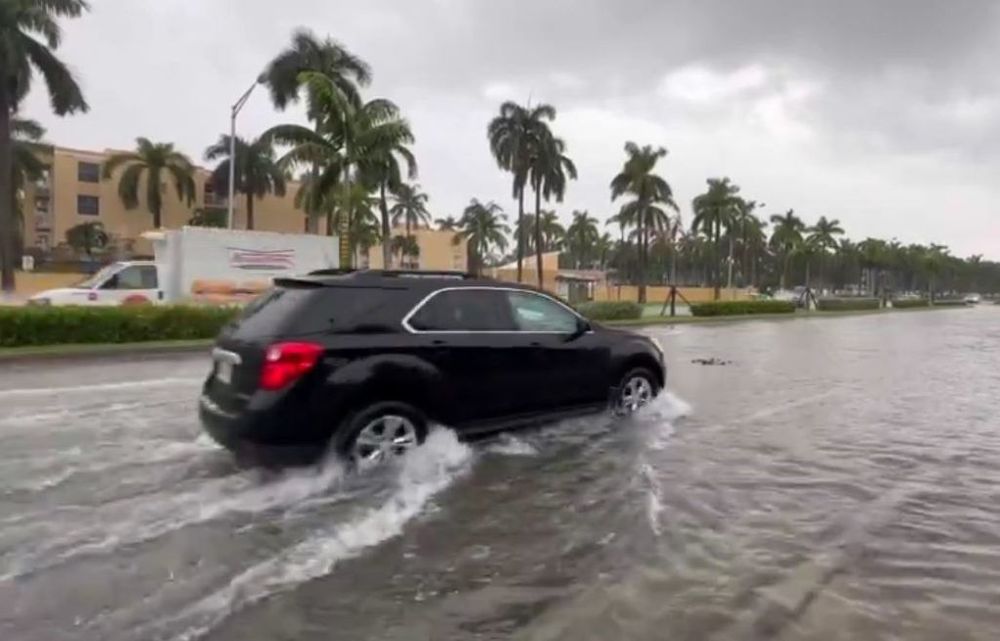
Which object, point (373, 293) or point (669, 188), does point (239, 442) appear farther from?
point (669, 188)

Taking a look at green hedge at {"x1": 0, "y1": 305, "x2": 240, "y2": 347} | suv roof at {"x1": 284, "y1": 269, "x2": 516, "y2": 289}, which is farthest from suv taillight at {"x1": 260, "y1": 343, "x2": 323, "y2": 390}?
green hedge at {"x1": 0, "y1": 305, "x2": 240, "y2": 347}

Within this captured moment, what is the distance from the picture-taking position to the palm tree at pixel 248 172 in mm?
54594

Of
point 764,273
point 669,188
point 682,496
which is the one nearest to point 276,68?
point 669,188

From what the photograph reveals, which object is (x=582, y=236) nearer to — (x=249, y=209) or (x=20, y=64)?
(x=249, y=209)

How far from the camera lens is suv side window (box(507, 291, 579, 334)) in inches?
288

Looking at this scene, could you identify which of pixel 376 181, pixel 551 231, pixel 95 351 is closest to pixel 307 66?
pixel 376 181

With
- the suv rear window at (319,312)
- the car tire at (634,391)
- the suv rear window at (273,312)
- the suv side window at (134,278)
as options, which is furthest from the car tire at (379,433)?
the suv side window at (134,278)

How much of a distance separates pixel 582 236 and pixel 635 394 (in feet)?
317

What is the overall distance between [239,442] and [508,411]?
2.32 metres

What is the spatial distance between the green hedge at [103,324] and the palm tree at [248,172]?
1470 inches

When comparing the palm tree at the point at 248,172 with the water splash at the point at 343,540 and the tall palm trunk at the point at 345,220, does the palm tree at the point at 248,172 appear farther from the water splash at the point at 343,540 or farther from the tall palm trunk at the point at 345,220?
the water splash at the point at 343,540

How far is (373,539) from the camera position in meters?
4.86

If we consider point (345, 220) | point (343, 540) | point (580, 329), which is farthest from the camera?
point (345, 220)

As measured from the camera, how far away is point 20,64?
2956cm
